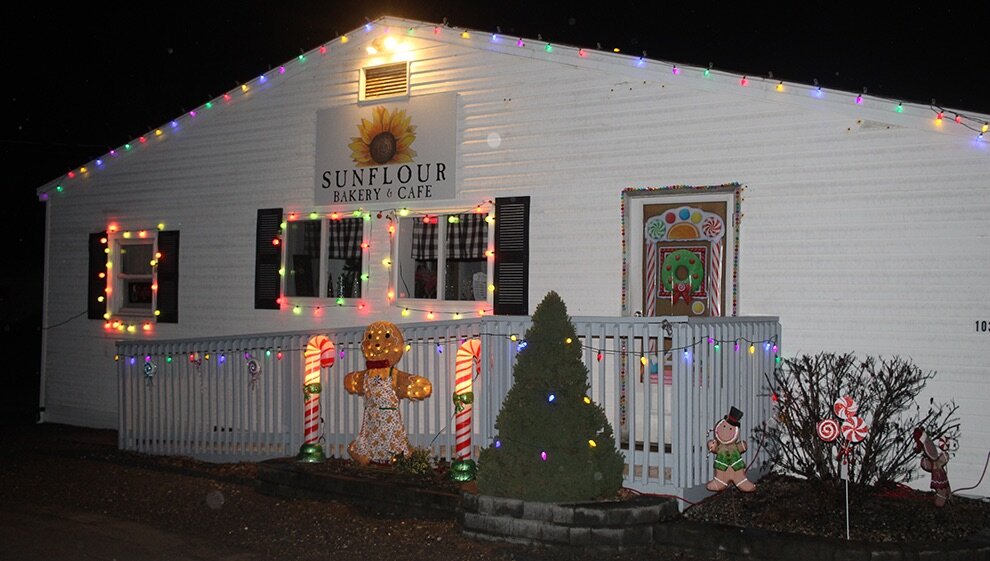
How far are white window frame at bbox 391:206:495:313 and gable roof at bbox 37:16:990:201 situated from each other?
1.93 m

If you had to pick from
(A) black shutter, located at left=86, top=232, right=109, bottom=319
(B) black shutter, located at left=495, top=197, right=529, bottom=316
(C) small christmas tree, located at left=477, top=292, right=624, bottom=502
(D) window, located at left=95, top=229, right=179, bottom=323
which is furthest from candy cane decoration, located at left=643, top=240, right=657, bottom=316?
(A) black shutter, located at left=86, top=232, right=109, bottom=319

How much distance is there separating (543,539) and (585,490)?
48 centimetres

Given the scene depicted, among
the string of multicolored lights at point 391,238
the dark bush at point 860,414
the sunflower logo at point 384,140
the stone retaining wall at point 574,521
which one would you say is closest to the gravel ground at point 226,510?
the stone retaining wall at point 574,521

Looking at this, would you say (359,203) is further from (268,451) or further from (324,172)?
(268,451)

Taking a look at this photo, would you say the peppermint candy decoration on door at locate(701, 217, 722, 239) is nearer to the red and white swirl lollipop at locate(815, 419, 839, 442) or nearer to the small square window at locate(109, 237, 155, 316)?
the red and white swirl lollipop at locate(815, 419, 839, 442)

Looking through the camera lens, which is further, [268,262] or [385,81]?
[268,262]

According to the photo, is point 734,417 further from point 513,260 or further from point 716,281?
point 513,260

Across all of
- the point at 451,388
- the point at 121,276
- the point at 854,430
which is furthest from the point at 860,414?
the point at 121,276

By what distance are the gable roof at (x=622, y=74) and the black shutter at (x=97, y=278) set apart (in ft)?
3.69

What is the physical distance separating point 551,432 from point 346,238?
18.2 ft

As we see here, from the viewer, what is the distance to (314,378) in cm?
989

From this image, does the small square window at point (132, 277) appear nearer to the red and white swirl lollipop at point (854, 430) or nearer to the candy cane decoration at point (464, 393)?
A: the candy cane decoration at point (464, 393)

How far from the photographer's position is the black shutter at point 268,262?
41.4ft

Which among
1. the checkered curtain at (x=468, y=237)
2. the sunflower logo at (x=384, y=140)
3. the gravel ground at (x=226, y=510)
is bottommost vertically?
the gravel ground at (x=226, y=510)
